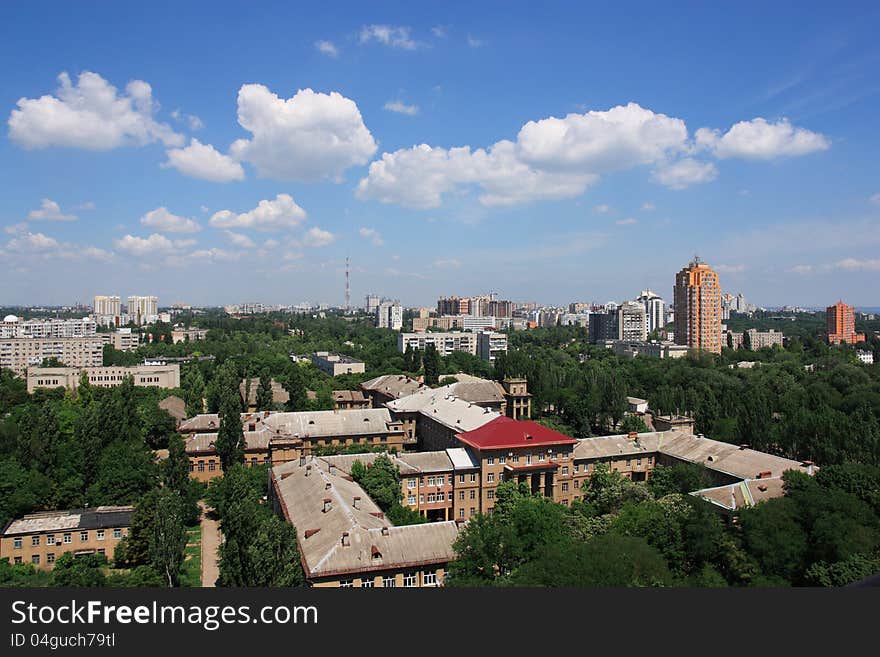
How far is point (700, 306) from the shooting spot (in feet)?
202

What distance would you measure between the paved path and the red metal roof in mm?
8718

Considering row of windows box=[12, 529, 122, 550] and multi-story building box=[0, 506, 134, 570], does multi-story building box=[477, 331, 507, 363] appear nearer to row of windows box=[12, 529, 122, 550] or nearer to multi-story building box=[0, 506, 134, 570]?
multi-story building box=[0, 506, 134, 570]

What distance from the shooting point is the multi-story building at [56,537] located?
57.9ft

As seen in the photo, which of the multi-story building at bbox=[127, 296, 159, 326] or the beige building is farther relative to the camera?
the multi-story building at bbox=[127, 296, 159, 326]

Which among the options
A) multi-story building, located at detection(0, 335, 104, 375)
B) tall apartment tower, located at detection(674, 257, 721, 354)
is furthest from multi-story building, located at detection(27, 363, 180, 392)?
tall apartment tower, located at detection(674, 257, 721, 354)

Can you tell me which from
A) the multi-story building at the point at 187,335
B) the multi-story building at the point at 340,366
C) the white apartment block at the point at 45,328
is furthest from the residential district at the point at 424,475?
the multi-story building at the point at 187,335

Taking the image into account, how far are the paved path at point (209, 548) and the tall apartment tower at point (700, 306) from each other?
51.6m

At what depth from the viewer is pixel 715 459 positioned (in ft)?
74.3

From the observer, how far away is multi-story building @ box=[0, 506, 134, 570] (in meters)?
17.7

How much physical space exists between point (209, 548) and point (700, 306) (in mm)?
54527

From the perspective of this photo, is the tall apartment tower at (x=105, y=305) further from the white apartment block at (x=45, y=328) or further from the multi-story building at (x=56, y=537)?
the multi-story building at (x=56, y=537)

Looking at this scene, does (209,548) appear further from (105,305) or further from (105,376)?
(105,305)

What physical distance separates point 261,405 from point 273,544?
2374 cm

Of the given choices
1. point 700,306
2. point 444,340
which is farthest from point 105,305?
point 700,306
